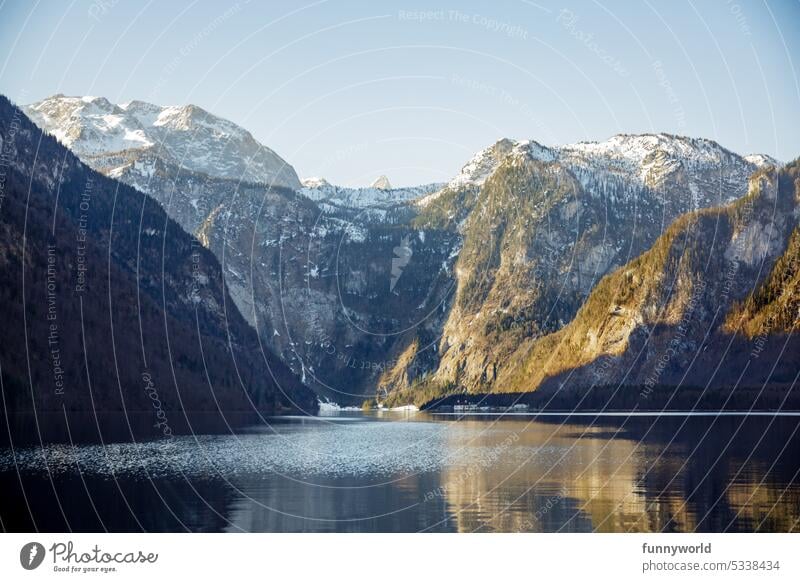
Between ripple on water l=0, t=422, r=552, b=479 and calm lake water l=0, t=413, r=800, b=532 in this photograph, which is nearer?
calm lake water l=0, t=413, r=800, b=532

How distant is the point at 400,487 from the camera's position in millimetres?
97062

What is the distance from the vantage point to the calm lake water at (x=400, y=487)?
7319cm

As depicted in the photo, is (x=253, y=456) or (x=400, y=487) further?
(x=253, y=456)

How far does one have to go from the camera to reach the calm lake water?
73.2 metres

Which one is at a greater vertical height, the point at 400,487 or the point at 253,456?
the point at 253,456

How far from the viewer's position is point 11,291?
18875cm

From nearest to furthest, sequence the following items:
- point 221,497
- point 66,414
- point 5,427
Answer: point 221,497 → point 5,427 → point 66,414

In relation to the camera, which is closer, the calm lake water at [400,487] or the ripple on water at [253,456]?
the calm lake water at [400,487]

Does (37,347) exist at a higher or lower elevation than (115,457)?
higher
